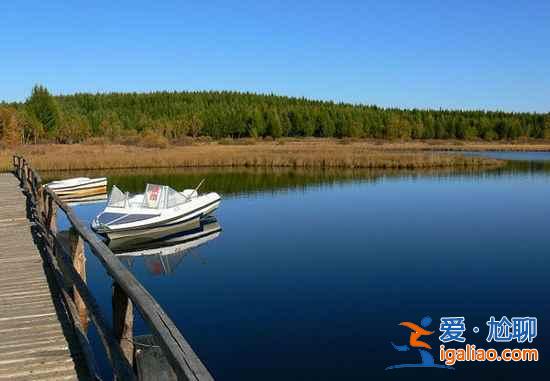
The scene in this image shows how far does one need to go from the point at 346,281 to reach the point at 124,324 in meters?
11.4

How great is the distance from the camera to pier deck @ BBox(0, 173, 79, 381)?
5.29 metres

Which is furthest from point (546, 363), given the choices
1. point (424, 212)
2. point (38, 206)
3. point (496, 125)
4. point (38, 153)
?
point (496, 125)

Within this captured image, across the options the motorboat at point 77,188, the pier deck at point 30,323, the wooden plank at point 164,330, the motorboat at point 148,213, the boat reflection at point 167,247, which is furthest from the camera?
the motorboat at point 77,188

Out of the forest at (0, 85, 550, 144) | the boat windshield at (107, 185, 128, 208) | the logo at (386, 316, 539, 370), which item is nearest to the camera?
the logo at (386, 316, 539, 370)

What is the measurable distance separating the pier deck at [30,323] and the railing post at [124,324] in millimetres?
1142

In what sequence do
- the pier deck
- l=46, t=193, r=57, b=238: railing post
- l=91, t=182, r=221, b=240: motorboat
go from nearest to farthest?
the pier deck < l=46, t=193, r=57, b=238: railing post < l=91, t=182, r=221, b=240: motorboat

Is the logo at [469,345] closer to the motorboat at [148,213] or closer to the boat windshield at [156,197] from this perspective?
the motorboat at [148,213]

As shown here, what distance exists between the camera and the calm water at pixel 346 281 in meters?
10.2

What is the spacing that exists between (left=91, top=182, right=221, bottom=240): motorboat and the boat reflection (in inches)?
A: 12.5

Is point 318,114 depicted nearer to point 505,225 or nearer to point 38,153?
point 38,153

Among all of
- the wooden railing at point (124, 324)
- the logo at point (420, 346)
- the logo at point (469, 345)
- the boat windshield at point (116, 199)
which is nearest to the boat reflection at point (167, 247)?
the boat windshield at point (116, 199)

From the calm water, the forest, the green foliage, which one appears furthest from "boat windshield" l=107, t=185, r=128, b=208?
the forest

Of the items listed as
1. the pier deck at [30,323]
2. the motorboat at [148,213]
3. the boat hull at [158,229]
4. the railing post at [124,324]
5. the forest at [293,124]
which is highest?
the forest at [293,124]

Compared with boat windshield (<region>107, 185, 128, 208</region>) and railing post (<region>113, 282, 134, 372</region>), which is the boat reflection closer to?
boat windshield (<region>107, 185, 128, 208</region>)
